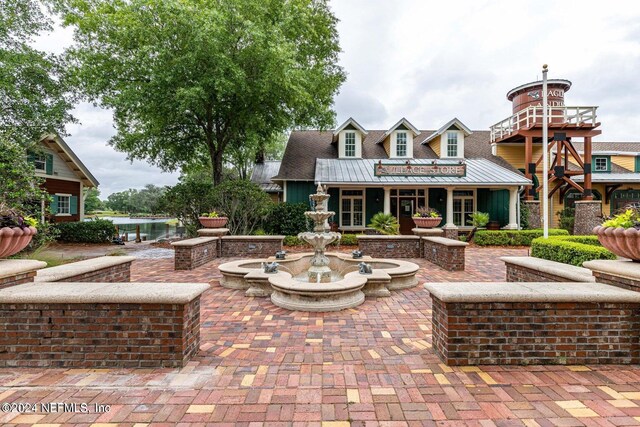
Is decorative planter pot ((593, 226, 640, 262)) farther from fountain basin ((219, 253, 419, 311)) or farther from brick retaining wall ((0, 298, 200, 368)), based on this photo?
brick retaining wall ((0, 298, 200, 368))

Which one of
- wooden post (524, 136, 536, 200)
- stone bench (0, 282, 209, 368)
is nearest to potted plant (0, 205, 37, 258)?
stone bench (0, 282, 209, 368)

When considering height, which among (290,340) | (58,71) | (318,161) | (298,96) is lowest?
(290,340)

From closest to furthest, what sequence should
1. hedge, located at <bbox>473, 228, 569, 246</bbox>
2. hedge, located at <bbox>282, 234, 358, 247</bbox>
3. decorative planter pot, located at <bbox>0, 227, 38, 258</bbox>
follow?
decorative planter pot, located at <bbox>0, 227, 38, 258</bbox> → hedge, located at <bbox>282, 234, 358, 247</bbox> → hedge, located at <bbox>473, 228, 569, 246</bbox>

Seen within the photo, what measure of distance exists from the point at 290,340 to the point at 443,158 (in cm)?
1666

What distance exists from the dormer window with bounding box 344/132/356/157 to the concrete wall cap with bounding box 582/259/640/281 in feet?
48.3

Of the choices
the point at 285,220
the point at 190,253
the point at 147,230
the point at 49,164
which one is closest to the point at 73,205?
the point at 49,164

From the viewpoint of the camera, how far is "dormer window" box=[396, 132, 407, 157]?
17484mm

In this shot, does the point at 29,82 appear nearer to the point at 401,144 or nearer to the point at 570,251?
the point at 401,144

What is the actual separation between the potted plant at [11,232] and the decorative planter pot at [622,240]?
663 centimetres

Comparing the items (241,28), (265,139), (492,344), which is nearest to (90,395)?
(492,344)

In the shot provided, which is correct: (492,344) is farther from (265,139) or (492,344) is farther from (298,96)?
(265,139)

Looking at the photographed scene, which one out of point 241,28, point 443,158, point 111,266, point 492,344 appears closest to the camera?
point 492,344

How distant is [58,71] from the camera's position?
1444 centimetres

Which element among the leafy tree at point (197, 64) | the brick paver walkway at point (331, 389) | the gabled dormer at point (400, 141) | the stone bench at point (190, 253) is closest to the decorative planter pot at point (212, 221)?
the stone bench at point (190, 253)
